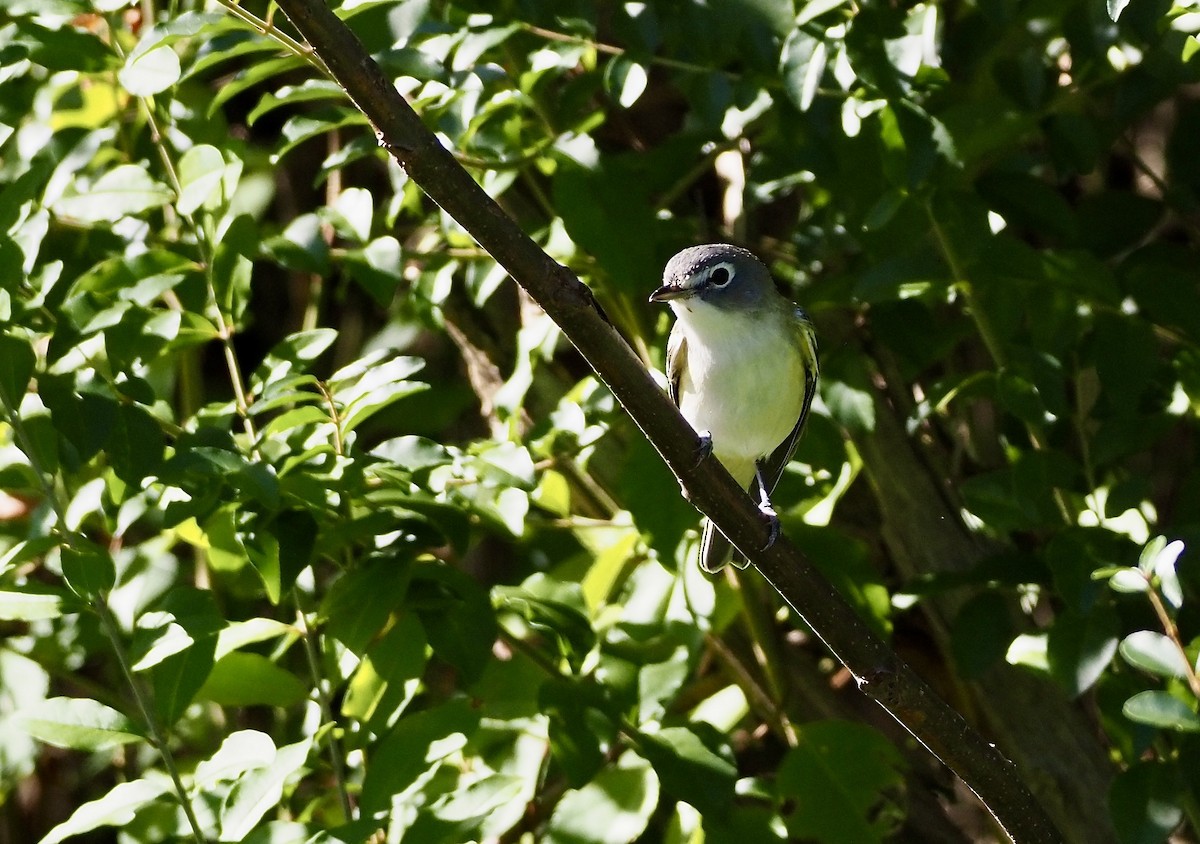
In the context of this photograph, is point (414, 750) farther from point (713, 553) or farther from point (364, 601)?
point (713, 553)

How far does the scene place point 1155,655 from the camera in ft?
7.14

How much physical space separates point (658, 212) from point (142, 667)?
5.89 ft

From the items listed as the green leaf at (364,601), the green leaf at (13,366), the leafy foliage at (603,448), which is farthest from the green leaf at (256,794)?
the green leaf at (13,366)

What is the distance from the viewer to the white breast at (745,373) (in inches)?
137

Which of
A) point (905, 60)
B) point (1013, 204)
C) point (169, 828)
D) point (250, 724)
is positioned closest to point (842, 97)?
point (905, 60)

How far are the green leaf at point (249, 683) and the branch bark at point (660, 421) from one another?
46.9 inches

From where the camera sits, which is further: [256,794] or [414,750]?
[414,750]

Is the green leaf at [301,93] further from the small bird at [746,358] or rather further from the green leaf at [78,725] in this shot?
the green leaf at [78,725]

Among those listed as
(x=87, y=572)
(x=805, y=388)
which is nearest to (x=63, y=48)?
(x=87, y=572)

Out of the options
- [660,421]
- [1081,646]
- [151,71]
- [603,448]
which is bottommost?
[1081,646]

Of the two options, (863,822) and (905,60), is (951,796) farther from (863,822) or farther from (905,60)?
(905,60)

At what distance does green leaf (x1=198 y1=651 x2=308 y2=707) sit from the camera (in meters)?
2.90

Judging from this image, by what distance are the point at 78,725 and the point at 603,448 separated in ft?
5.07

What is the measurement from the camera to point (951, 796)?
3807 millimetres
